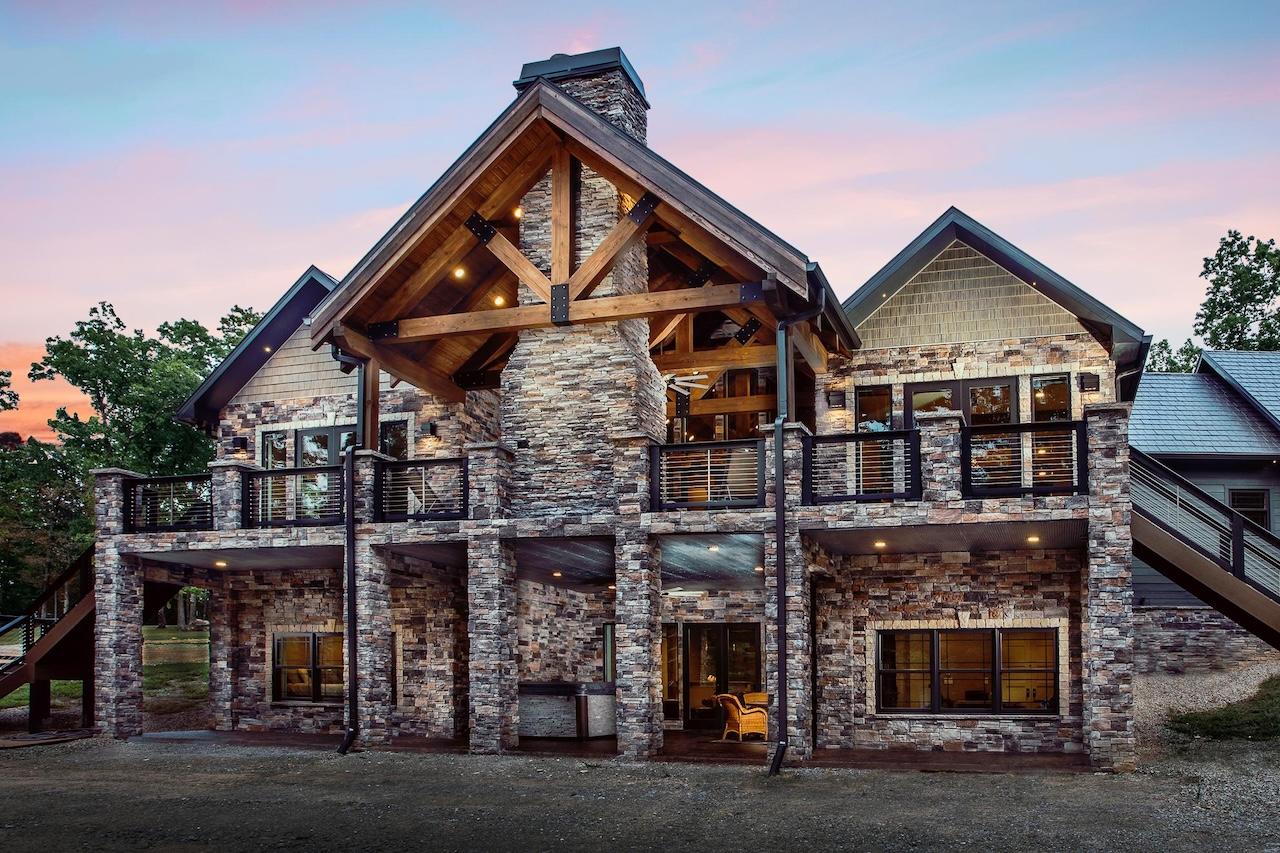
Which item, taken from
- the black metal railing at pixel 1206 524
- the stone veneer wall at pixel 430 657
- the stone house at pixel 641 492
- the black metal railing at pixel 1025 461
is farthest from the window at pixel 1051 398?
the stone veneer wall at pixel 430 657

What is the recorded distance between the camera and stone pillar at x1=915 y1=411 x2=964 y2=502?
1538 centimetres

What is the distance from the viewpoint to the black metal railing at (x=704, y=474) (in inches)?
648

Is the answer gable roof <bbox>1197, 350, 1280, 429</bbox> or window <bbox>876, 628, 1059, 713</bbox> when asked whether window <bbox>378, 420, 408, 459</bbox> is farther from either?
gable roof <bbox>1197, 350, 1280, 429</bbox>

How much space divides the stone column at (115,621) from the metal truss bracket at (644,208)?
9827mm

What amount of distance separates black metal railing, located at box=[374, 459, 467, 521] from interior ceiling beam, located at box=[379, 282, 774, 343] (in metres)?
2.08

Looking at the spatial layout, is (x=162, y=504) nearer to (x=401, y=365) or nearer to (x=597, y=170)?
(x=401, y=365)

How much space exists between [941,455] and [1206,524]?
4.12 metres

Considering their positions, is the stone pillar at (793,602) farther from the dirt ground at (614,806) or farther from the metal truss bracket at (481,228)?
the metal truss bracket at (481,228)

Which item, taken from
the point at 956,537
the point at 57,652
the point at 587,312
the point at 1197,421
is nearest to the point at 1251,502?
the point at 1197,421

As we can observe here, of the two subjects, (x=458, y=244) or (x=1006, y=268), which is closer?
(x=458, y=244)

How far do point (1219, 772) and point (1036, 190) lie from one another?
55.8ft

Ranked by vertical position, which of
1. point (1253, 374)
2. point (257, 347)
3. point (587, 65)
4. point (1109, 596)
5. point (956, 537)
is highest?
point (587, 65)

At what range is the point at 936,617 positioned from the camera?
18.1m

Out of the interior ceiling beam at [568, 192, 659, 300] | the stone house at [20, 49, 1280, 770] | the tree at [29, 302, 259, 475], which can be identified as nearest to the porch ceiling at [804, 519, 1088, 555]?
the stone house at [20, 49, 1280, 770]
